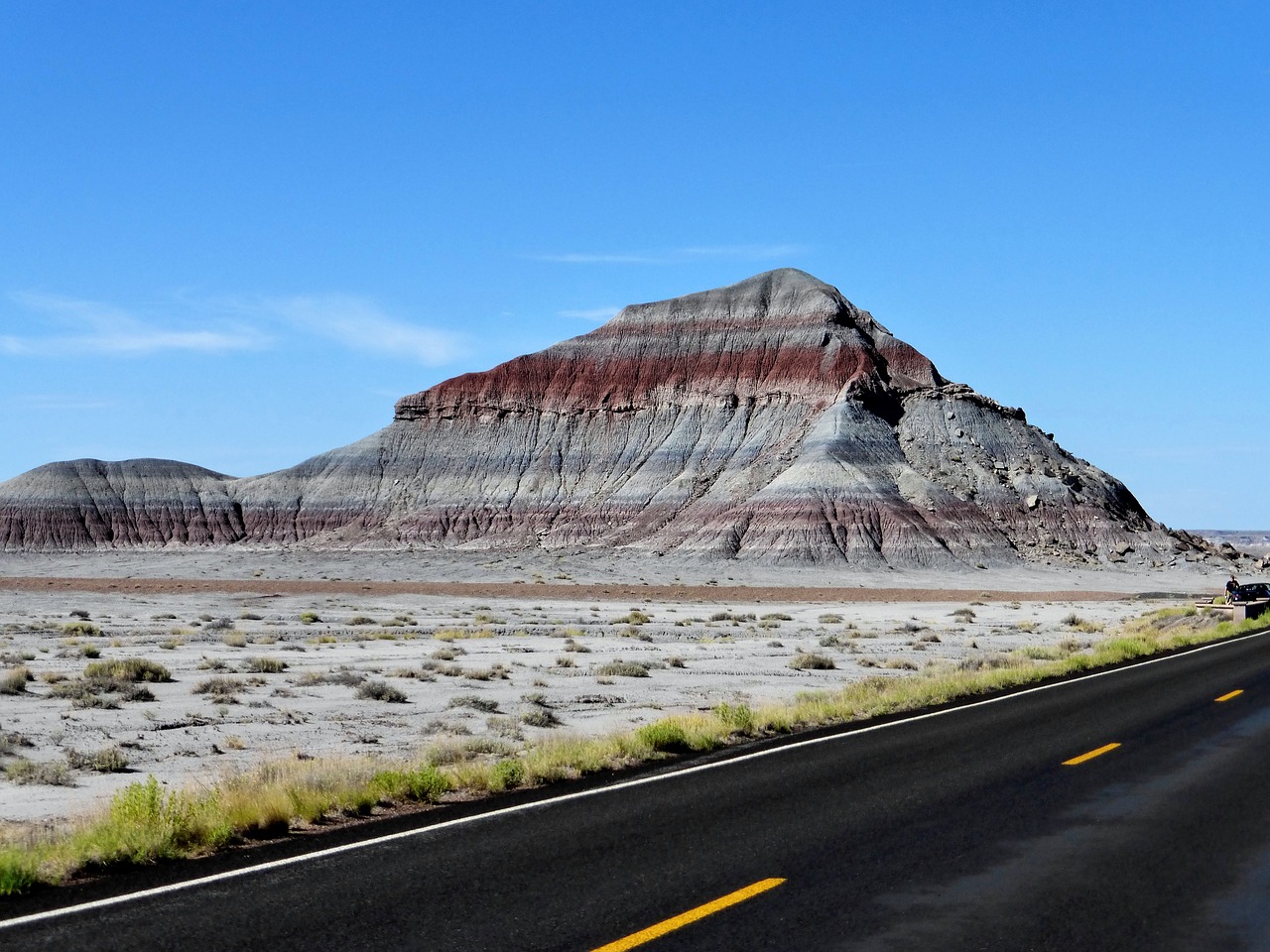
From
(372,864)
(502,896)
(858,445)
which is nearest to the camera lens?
(502,896)

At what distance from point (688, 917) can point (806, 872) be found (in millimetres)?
1321

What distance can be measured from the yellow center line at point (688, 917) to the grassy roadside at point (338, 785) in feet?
12.0

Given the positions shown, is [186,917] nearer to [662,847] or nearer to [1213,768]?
[662,847]

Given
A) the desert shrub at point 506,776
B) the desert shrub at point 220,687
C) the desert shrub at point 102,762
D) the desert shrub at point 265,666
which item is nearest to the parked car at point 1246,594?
the desert shrub at point 265,666

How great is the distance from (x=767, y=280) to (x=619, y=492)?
34009mm

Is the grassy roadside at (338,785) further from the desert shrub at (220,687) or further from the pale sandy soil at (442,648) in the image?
the desert shrub at (220,687)

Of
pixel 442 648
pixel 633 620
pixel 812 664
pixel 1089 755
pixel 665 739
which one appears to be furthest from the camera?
pixel 633 620

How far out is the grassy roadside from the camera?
8.22m

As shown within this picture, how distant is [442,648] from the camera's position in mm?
30312

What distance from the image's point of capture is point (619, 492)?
111 metres

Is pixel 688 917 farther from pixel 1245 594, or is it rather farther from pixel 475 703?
pixel 1245 594

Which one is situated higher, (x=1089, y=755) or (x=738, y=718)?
(x=738, y=718)

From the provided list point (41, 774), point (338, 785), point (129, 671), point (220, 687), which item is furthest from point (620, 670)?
point (338, 785)

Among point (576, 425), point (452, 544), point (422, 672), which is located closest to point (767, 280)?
point (576, 425)
